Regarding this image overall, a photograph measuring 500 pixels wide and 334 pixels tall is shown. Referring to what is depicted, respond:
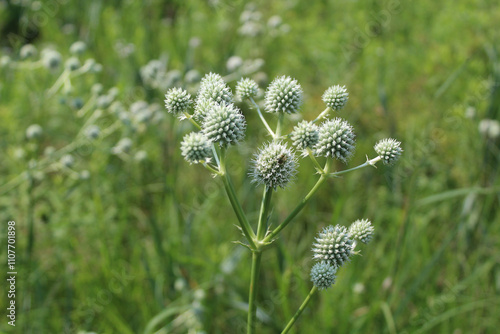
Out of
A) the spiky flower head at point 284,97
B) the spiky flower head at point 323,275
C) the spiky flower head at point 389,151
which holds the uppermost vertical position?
the spiky flower head at point 284,97

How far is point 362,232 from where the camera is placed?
1936 mm

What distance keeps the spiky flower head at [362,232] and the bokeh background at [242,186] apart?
1.32 metres

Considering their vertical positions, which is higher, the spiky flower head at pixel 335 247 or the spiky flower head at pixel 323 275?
the spiky flower head at pixel 335 247

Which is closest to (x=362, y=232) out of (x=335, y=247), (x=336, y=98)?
(x=335, y=247)

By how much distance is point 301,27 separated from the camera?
7.05m

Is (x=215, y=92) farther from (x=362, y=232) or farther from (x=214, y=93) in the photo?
(x=362, y=232)

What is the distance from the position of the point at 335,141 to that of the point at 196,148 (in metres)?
0.58

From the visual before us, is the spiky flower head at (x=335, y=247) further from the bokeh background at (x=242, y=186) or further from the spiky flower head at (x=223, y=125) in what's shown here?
the bokeh background at (x=242, y=186)

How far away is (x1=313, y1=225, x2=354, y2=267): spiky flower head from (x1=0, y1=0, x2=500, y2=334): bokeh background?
54.8 inches

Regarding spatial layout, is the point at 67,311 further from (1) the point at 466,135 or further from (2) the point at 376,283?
(1) the point at 466,135

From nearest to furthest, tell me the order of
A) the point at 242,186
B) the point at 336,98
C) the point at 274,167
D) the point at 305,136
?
the point at 274,167 → the point at 305,136 → the point at 336,98 → the point at 242,186

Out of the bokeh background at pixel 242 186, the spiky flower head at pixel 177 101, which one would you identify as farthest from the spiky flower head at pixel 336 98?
the bokeh background at pixel 242 186

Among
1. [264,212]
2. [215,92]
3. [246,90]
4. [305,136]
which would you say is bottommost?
[264,212]

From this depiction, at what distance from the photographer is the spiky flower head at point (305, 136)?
191 cm
